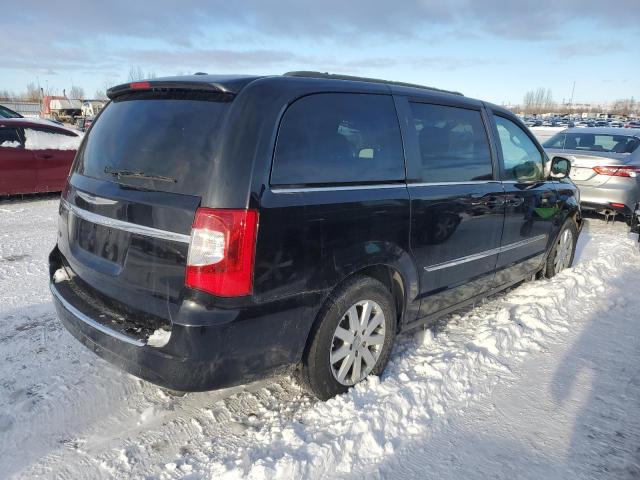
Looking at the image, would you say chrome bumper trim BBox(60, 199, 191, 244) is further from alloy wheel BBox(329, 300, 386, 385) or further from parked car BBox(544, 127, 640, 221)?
parked car BBox(544, 127, 640, 221)

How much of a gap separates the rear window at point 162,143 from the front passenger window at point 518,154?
2633 mm

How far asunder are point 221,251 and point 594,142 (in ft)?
28.5

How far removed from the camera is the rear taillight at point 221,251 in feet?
7.21

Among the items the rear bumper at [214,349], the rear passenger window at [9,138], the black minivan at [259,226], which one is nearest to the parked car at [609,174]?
the black minivan at [259,226]

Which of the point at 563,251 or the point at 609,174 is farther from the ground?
the point at 609,174

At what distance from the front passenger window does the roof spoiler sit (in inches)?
101

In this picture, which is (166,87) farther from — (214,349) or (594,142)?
(594,142)

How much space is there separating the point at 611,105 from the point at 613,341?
489 ft

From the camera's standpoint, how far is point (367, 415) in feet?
8.77

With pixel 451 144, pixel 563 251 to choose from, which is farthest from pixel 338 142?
pixel 563 251

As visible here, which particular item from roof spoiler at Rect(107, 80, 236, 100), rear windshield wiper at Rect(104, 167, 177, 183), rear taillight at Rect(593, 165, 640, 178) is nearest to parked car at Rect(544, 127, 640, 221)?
rear taillight at Rect(593, 165, 640, 178)

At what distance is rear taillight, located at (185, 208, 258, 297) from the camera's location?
220cm

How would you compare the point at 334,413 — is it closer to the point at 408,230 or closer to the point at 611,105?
the point at 408,230

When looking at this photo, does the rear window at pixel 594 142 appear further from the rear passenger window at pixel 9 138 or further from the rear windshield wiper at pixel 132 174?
the rear passenger window at pixel 9 138
